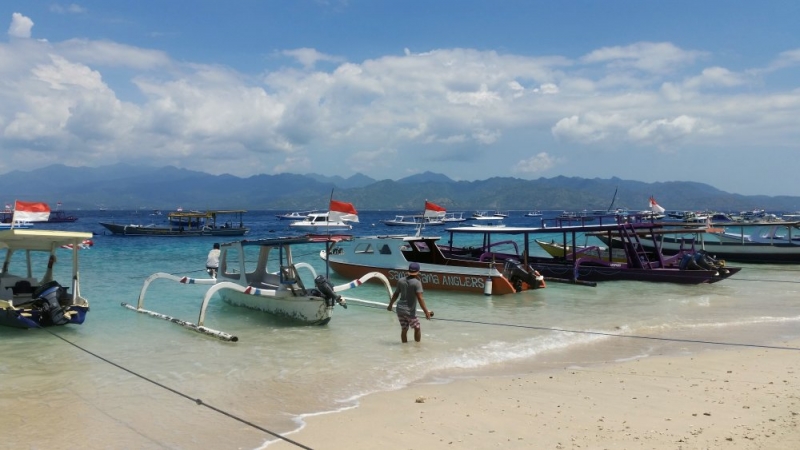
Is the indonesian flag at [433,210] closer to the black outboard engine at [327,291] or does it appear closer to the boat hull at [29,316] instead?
the black outboard engine at [327,291]

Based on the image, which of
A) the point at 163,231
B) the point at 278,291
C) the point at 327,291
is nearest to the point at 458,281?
the point at 327,291

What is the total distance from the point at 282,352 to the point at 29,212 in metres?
7.34

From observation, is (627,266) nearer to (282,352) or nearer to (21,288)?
(282,352)

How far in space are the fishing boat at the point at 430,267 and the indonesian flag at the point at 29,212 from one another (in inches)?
303

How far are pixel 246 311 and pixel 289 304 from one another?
2.71 metres

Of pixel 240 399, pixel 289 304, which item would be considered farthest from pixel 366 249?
pixel 240 399

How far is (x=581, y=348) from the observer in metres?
11.9

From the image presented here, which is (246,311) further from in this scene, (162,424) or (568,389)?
(568,389)

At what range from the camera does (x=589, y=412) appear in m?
7.56

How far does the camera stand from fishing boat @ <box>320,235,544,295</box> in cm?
1947

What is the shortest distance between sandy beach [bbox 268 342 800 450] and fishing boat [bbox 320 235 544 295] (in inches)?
370

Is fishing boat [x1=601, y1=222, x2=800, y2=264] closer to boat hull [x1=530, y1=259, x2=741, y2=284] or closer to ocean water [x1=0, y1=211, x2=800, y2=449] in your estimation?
boat hull [x1=530, y1=259, x2=741, y2=284]

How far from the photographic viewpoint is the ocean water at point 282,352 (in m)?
7.73

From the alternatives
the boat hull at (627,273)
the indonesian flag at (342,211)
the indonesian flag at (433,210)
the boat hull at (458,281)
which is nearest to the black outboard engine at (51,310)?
the indonesian flag at (342,211)
